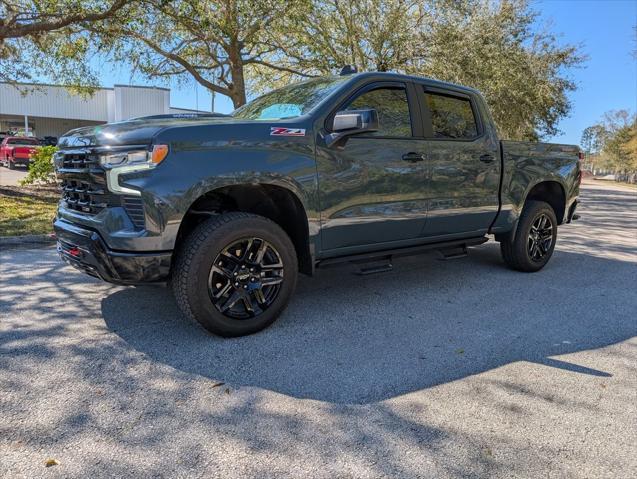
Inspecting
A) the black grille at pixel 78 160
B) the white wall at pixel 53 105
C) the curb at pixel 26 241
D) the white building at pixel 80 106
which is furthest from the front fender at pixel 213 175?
the white wall at pixel 53 105

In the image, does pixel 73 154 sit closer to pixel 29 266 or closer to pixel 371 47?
pixel 29 266

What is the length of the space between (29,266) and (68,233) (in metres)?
2.52

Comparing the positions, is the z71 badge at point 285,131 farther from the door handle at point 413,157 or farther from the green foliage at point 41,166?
the green foliage at point 41,166

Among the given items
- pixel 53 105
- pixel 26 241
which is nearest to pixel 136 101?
pixel 53 105

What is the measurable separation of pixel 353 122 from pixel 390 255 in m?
1.39

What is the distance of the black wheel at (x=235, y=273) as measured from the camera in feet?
11.3

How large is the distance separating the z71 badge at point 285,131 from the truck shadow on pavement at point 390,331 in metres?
1.52

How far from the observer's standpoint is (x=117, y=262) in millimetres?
3295

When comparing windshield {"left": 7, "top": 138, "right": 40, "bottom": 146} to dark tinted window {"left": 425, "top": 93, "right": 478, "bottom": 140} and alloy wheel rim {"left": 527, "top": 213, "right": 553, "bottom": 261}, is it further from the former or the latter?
alloy wheel rim {"left": 527, "top": 213, "right": 553, "bottom": 261}

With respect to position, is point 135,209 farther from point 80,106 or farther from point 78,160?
point 80,106

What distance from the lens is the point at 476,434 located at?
2566 mm

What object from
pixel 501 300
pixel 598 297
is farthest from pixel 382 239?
pixel 598 297

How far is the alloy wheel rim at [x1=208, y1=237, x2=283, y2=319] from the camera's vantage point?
11.8ft

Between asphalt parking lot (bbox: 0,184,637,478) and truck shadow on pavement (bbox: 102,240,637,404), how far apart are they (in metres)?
0.02
